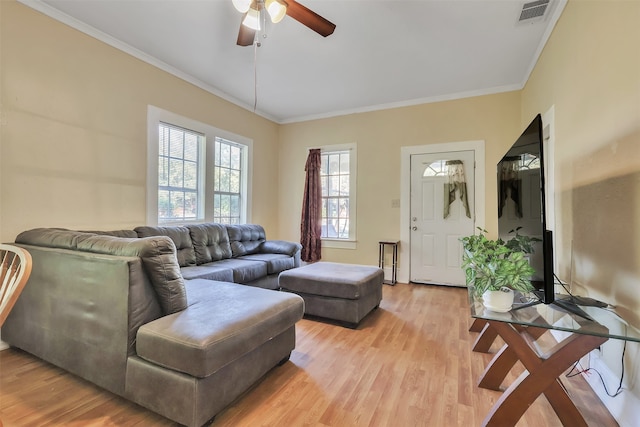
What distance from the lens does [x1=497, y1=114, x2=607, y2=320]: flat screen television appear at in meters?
1.45

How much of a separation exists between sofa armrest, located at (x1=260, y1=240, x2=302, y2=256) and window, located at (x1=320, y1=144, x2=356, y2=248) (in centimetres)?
102

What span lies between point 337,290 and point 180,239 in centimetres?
186

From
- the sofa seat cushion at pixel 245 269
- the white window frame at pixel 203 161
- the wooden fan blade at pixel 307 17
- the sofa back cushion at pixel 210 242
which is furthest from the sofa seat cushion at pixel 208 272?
the wooden fan blade at pixel 307 17

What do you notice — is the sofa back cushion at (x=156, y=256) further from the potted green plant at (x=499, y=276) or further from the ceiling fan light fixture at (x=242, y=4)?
the potted green plant at (x=499, y=276)

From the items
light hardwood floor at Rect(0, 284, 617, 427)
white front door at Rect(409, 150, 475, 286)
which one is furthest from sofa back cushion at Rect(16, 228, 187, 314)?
white front door at Rect(409, 150, 475, 286)

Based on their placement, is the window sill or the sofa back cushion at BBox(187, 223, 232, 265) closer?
the sofa back cushion at BBox(187, 223, 232, 265)

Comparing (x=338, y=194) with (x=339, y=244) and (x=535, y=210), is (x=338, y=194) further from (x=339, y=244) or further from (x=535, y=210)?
(x=535, y=210)

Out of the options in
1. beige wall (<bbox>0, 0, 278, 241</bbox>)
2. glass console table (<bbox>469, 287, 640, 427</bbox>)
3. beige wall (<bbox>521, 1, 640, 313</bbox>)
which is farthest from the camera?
beige wall (<bbox>0, 0, 278, 241</bbox>)

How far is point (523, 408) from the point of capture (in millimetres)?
1361

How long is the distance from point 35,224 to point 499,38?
4.53 meters

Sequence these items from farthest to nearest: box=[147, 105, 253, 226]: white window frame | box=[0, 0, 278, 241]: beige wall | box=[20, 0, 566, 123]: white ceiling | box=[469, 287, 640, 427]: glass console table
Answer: box=[147, 105, 253, 226]: white window frame < box=[20, 0, 566, 123]: white ceiling < box=[0, 0, 278, 241]: beige wall < box=[469, 287, 640, 427]: glass console table

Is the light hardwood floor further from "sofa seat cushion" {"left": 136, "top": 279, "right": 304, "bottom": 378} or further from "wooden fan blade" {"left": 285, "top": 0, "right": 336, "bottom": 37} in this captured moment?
"wooden fan blade" {"left": 285, "top": 0, "right": 336, "bottom": 37}

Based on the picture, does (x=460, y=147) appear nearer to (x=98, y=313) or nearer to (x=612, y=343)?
(x=612, y=343)

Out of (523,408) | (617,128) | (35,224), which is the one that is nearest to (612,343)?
(523,408)
